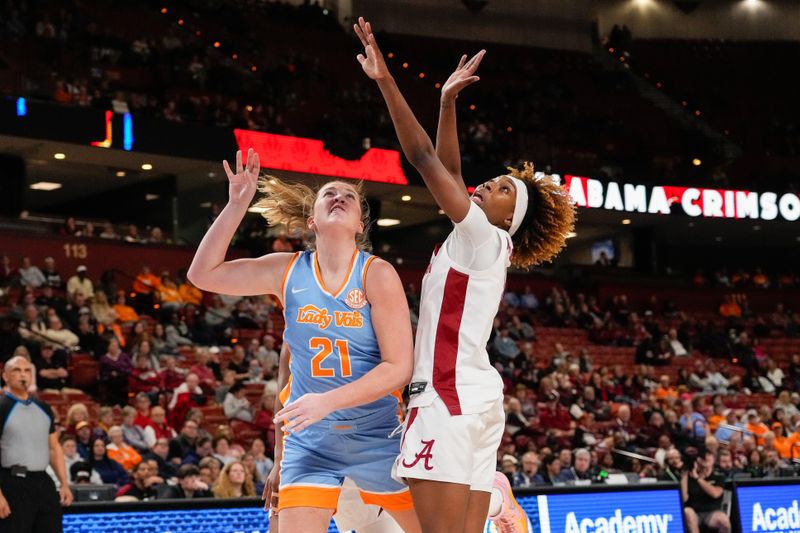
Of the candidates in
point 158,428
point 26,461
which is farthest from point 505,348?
point 26,461

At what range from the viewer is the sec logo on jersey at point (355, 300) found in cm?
405

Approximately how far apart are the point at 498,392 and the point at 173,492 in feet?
22.1

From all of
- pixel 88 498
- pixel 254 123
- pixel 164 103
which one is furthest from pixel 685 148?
pixel 88 498

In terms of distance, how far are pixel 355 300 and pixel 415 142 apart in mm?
633

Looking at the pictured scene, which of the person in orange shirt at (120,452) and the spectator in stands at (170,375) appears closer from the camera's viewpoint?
the person in orange shirt at (120,452)

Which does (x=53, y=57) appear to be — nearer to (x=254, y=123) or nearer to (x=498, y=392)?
(x=254, y=123)

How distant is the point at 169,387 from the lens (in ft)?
49.1

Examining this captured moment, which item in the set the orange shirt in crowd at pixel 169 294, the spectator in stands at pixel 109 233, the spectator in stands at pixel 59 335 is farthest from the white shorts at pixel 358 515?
the spectator in stands at pixel 109 233

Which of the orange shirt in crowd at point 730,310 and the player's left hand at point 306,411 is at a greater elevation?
the orange shirt in crowd at point 730,310

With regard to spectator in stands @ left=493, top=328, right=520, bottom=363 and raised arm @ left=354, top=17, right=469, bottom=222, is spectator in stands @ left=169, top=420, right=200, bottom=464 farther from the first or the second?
raised arm @ left=354, top=17, right=469, bottom=222

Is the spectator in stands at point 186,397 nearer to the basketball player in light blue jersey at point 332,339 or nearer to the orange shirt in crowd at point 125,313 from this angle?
the orange shirt in crowd at point 125,313

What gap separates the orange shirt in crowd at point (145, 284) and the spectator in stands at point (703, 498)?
30.9 feet

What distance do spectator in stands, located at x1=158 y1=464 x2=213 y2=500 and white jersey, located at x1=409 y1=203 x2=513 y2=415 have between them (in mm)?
6640

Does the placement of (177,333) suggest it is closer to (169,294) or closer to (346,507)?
(169,294)
